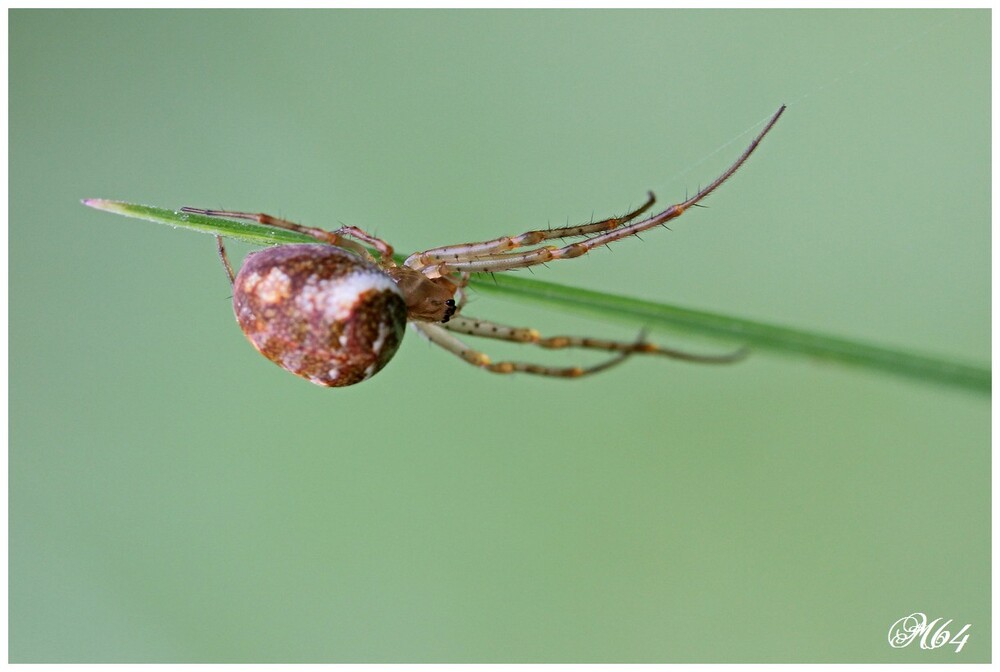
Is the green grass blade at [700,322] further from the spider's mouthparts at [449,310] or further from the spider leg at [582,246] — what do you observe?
the spider's mouthparts at [449,310]

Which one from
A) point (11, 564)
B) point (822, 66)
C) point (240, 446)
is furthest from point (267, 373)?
point (822, 66)

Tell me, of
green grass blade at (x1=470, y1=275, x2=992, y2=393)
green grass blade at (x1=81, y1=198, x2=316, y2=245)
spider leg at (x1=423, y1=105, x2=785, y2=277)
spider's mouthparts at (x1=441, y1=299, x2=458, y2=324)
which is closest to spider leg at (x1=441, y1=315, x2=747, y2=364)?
spider's mouthparts at (x1=441, y1=299, x2=458, y2=324)

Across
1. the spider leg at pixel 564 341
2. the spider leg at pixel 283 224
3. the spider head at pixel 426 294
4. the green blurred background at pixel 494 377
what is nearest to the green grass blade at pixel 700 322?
the spider leg at pixel 283 224

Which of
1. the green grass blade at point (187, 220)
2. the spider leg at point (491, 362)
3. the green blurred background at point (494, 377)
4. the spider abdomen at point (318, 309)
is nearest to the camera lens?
the green grass blade at point (187, 220)

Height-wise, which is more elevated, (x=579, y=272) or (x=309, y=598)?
(x=579, y=272)

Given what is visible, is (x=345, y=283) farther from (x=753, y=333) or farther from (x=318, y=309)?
(x=753, y=333)

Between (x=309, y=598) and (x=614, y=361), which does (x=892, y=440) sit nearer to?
(x=614, y=361)

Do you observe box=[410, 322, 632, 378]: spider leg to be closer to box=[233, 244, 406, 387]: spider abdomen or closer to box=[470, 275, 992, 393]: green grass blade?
box=[233, 244, 406, 387]: spider abdomen
